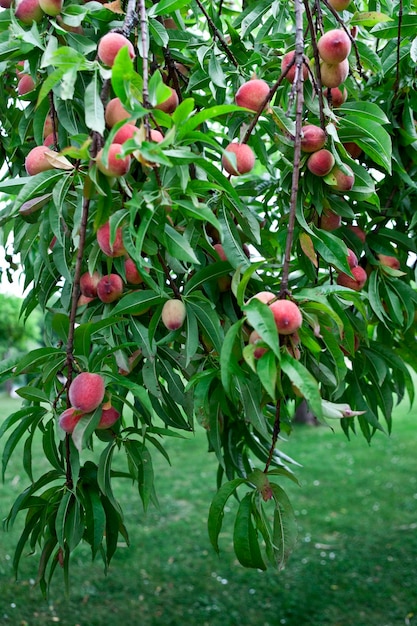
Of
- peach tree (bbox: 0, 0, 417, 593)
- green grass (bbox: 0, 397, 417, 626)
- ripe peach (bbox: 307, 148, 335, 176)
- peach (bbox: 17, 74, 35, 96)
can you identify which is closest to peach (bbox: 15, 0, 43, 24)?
peach tree (bbox: 0, 0, 417, 593)

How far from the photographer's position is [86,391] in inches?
34.3

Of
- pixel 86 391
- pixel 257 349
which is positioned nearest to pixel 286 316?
pixel 257 349

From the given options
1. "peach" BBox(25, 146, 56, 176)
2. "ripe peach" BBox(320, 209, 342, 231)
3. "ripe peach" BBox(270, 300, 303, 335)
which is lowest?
"ripe peach" BBox(320, 209, 342, 231)

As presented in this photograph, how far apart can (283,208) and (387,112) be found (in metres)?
0.31

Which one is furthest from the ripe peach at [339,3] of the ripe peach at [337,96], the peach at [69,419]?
the peach at [69,419]

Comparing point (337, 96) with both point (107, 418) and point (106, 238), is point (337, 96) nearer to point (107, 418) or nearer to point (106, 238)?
point (106, 238)

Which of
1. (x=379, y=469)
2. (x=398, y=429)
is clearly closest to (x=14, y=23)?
(x=379, y=469)

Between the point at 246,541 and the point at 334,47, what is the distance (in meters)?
0.69

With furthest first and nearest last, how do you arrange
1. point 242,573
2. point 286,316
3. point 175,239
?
point 242,573
point 175,239
point 286,316

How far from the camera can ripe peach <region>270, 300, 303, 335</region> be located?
732 mm

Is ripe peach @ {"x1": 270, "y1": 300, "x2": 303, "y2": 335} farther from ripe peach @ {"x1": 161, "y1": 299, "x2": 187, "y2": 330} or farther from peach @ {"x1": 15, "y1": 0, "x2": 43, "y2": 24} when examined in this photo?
peach @ {"x1": 15, "y1": 0, "x2": 43, "y2": 24}

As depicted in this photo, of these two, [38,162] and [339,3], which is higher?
[339,3]

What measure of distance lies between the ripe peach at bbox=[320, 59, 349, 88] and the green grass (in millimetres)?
1671

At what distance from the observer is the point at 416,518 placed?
13.5 feet
